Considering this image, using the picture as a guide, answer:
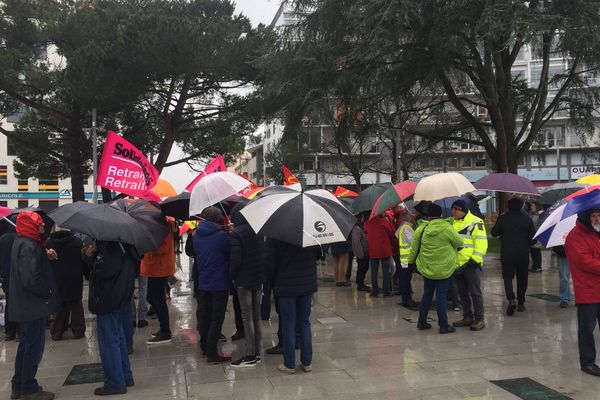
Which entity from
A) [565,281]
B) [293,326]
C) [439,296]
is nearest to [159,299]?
[293,326]

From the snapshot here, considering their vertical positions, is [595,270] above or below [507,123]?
below

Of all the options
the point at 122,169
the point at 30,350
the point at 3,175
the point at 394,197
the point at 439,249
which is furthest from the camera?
the point at 3,175

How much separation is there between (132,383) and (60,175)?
25562 millimetres

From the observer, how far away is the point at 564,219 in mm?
5754

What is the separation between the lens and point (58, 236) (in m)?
7.30

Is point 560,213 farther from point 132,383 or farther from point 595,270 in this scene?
point 132,383

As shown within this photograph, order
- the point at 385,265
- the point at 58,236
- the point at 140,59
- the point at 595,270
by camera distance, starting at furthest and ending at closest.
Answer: the point at 140,59, the point at 385,265, the point at 58,236, the point at 595,270

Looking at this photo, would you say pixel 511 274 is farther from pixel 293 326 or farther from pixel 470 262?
pixel 293 326

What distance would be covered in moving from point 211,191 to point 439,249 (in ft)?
10.1

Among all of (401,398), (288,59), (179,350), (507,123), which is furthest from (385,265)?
(507,123)

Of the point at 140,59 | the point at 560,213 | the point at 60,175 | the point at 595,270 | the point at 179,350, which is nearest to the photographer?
the point at 595,270

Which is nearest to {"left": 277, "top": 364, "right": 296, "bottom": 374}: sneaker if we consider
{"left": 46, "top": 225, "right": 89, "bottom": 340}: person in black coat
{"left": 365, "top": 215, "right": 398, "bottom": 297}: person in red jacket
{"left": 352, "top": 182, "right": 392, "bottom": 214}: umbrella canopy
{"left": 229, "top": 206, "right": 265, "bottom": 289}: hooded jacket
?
{"left": 229, "top": 206, "right": 265, "bottom": 289}: hooded jacket

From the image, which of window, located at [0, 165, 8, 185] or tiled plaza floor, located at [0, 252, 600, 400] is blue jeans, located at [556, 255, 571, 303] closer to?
tiled plaza floor, located at [0, 252, 600, 400]

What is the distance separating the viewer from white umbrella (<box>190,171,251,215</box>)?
6.19 metres
